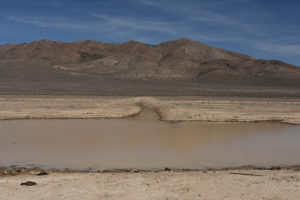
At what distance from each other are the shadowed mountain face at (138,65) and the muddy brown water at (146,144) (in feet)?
214

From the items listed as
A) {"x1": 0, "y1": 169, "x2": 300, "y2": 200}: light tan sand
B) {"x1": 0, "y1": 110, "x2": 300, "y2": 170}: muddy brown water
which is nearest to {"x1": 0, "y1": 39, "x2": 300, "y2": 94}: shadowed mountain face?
{"x1": 0, "y1": 110, "x2": 300, "y2": 170}: muddy brown water

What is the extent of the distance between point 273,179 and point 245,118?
14.3m

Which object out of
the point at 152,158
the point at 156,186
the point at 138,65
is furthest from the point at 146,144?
the point at 138,65

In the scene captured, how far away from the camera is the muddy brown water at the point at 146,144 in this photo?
33.0 feet

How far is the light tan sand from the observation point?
21.7 feet

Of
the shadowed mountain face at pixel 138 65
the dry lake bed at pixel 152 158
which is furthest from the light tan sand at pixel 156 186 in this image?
the shadowed mountain face at pixel 138 65

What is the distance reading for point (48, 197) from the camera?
255 inches

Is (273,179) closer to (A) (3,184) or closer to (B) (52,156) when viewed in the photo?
(A) (3,184)

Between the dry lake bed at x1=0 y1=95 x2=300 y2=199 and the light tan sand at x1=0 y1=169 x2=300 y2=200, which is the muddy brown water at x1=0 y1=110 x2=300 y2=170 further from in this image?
the light tan sand at x1=0 y1=169 x2=300 y2=200

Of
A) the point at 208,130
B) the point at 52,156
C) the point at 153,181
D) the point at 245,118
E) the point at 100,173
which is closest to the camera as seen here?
the point at 153,181

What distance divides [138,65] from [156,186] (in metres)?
108

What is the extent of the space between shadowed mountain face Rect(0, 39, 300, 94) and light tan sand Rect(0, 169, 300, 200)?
2936 inches

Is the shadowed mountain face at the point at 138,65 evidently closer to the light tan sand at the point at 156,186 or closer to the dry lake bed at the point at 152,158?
the dry lake bed at the point at 152,158

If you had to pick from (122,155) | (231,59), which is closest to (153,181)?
(122,155)
